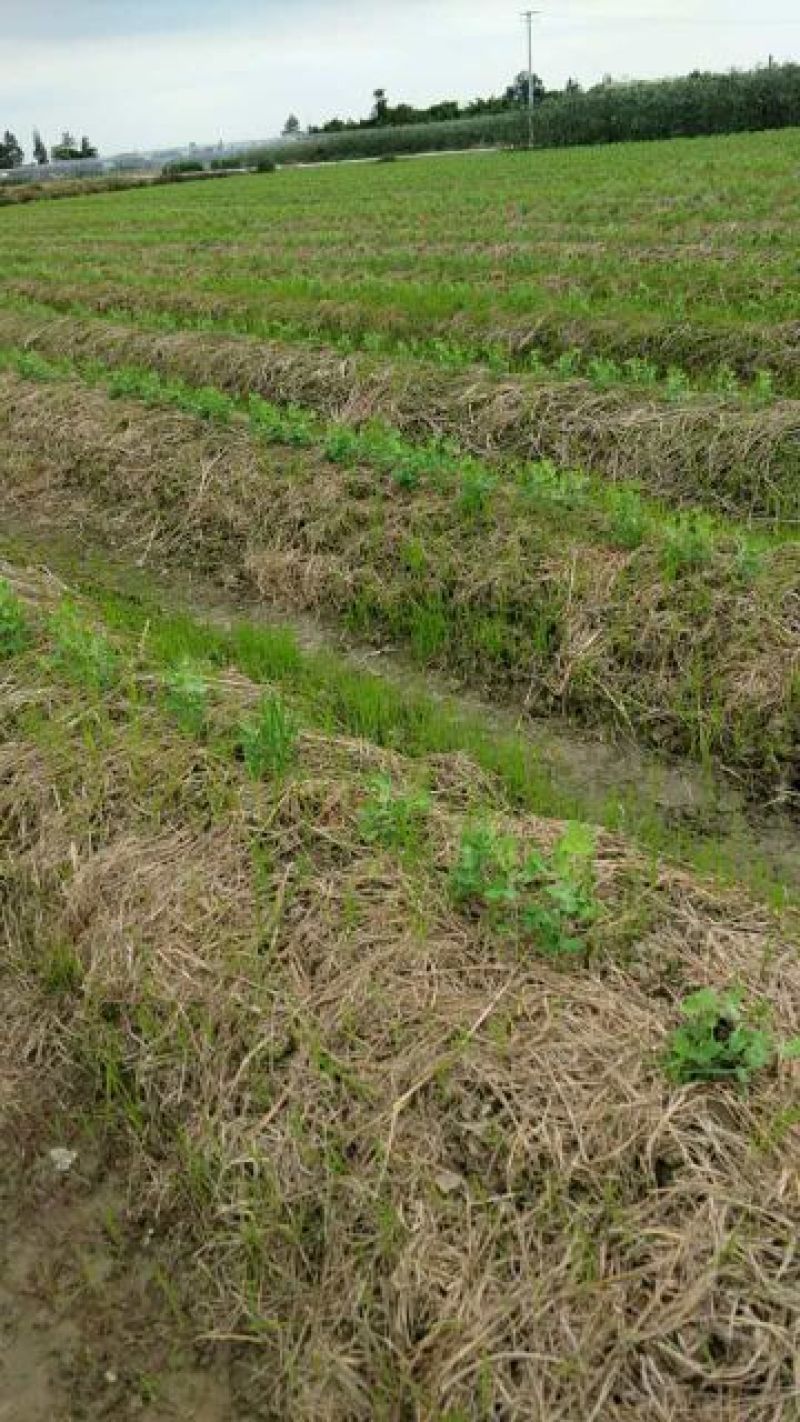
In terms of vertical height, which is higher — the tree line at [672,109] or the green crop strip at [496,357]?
the tree line at [672,109]

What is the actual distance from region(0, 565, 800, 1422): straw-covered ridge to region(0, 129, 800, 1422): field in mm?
12

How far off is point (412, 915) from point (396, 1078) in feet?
1.98

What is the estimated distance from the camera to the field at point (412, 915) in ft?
8.08

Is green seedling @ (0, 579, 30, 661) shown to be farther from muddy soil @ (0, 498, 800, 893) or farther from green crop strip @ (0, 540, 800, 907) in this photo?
muddy soil @ (0, 498, 800, 893)

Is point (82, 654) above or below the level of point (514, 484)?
below

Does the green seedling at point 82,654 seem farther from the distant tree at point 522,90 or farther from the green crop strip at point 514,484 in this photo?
the distant tree at point 522,90

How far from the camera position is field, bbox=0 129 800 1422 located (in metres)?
→ 2.46

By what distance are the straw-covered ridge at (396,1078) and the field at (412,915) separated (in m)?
0.01

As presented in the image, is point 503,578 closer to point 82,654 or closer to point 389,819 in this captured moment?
point 82,654

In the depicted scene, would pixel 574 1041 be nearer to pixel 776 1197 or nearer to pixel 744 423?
pixel 776 1197

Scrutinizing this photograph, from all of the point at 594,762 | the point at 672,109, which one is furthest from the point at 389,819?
the point at 672,109

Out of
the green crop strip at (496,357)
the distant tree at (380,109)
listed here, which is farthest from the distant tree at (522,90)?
the green crop strip at (496,357)

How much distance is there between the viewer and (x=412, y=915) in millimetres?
3357

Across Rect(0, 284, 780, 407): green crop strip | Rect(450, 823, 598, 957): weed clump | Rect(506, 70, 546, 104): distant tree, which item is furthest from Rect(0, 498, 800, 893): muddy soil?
Rect(506, 70, 546, 104): distant tree
